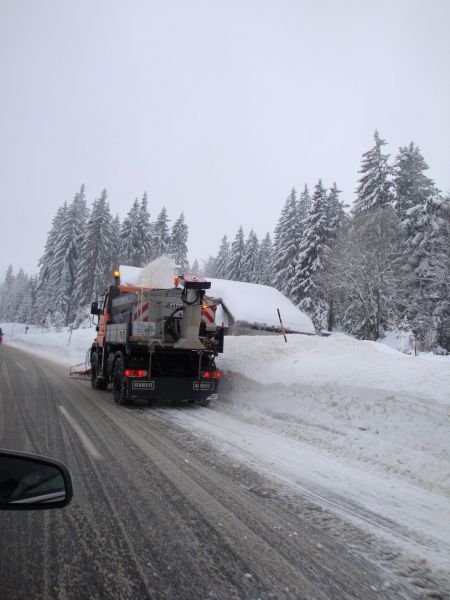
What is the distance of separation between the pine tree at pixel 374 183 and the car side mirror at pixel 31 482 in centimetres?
3424

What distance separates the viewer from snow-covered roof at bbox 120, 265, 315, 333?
98.2 ft

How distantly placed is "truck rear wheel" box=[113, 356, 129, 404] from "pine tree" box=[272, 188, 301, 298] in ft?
103

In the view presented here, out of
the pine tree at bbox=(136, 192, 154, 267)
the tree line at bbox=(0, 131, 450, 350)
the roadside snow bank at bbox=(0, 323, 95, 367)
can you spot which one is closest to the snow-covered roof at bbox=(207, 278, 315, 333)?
the tree line at bbox=(0, 131, 450, 350)

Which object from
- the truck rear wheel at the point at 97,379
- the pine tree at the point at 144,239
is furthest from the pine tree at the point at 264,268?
the truck rear wheel at the point at 97,379

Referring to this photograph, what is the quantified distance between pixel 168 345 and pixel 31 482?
25.6 feet

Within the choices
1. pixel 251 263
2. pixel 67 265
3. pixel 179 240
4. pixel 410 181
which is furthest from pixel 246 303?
pixel 67 265

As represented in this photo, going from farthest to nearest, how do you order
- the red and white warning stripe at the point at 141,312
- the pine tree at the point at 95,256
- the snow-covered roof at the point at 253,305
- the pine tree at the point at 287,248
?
the pine tree at the point at 95,256, the pine tree at the point at 287,248, the snow-covered roof at the point at 253,305, the red and white warning stripe at the point at 141,312

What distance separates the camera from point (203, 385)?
32.6ft

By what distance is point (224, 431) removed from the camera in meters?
7.42

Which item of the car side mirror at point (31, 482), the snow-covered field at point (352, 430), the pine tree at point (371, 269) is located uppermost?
the pine tree at point (371, 269)

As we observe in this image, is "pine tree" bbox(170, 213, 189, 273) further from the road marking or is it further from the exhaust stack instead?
the road marking

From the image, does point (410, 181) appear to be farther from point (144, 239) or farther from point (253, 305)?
point (144, 239)

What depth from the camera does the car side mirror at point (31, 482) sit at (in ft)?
5.84

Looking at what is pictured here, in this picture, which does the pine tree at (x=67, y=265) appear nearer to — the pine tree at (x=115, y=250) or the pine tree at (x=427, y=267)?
the pine tree at (x=115, y=250)
